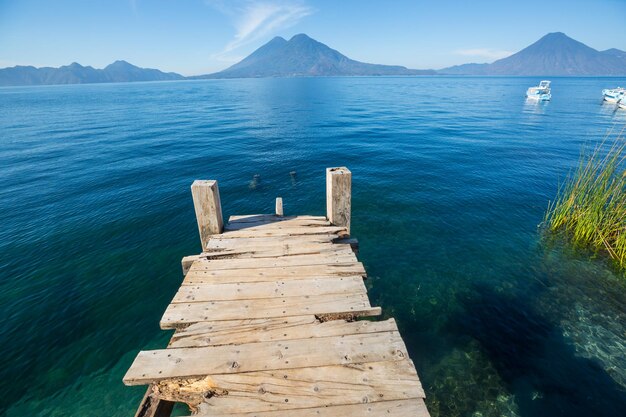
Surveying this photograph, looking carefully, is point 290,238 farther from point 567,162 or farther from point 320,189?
point 567,162

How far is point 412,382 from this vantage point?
3.41 m

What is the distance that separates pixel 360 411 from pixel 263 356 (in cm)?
144

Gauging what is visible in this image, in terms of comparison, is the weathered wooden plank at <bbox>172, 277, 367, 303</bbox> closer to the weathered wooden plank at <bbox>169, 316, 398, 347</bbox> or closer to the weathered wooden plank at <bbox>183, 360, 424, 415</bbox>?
the weathered wooden plank at <bbox>169, 316, 398, 347</bbox>

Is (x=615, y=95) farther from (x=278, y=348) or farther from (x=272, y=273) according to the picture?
(x=278, y=348)

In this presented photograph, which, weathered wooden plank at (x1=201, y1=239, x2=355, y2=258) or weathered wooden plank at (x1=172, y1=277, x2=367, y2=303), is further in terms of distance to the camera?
weathered wooden plank at (x1=201, y1=239, x2=355, y2=258)

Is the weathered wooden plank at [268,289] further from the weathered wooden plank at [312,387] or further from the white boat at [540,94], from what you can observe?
the white boat at [540,94]

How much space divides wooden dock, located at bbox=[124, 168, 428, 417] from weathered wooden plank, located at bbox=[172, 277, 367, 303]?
0.02 metres

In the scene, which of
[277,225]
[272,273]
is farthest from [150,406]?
[277,225]

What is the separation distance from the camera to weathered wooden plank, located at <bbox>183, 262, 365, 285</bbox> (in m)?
5.24

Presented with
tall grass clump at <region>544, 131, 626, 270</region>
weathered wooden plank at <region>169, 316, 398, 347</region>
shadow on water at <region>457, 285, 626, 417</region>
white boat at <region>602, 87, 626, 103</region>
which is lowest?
shadow on water at <region>457, 285, 626, 417</region>

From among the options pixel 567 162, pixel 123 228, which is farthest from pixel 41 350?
pixel 567 162

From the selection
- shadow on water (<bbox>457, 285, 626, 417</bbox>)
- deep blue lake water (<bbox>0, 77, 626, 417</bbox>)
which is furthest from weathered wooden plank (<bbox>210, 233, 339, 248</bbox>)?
shadow on water (<bbox>457, 285, 626, 417</bbox>)

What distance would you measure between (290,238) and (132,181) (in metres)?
17.8

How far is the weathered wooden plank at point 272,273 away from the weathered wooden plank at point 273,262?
10 cm
